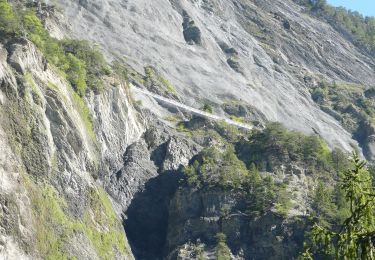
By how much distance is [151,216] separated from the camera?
226 ft

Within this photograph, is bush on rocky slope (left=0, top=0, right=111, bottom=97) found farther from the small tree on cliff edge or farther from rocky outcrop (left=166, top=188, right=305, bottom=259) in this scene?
the small tree on cliff edge

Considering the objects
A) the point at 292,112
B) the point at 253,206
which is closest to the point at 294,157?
the point at 253,206

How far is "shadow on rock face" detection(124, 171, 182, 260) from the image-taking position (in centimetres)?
6519

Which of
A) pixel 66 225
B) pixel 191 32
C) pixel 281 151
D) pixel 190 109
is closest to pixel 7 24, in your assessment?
pixel 66 225

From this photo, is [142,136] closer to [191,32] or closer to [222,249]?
[222,249]

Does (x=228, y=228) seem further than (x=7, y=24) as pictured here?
Yes

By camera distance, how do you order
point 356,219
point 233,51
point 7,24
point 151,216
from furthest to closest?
point 233,51 → point 151,216 → point 7,24 → point 356,219

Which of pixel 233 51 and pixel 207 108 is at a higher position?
pixel 233 51

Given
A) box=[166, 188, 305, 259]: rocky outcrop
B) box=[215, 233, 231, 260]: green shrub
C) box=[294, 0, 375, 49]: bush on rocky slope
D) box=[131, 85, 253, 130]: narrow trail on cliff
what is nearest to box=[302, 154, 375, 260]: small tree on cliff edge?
box=[215, 233, 231, 260]: green shrub

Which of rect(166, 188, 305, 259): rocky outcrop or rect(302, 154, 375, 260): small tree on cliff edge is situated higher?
rect(302, 154, 375, 260): small tree on cliff edge

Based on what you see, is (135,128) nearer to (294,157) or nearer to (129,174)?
(129,174)

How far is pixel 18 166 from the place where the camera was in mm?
48531

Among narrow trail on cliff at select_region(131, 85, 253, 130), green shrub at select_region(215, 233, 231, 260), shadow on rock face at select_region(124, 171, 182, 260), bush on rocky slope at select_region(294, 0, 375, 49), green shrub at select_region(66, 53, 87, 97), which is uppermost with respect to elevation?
bush on rocky slope at select_region(294, 0, 375, 49)

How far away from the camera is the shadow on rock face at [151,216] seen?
214 feet
